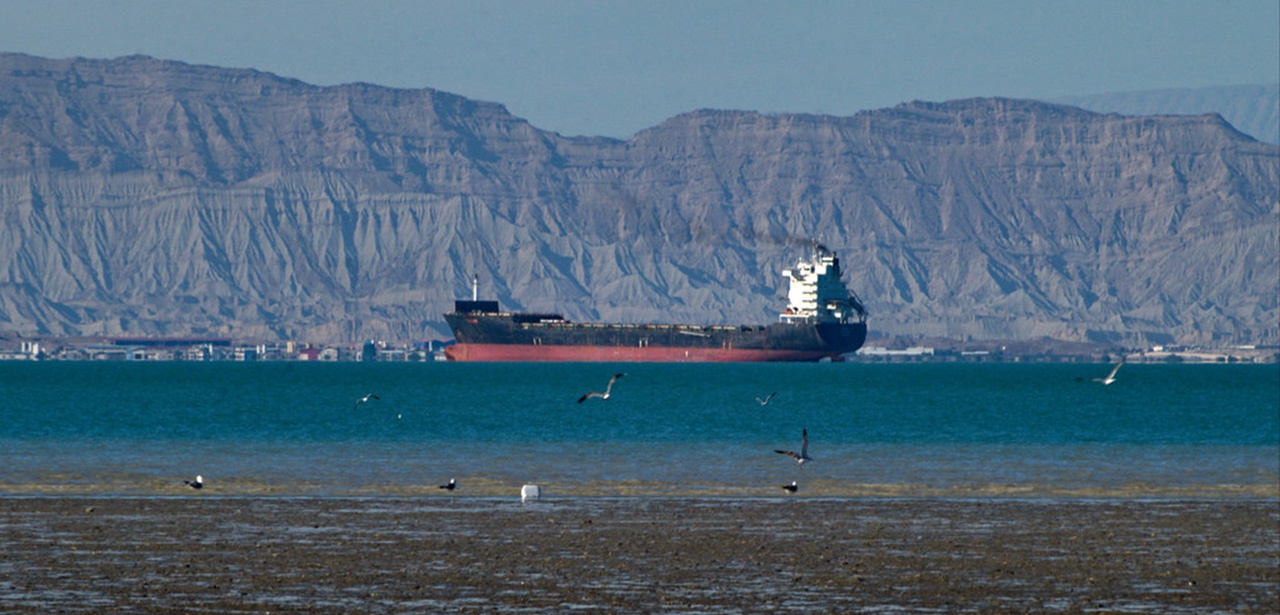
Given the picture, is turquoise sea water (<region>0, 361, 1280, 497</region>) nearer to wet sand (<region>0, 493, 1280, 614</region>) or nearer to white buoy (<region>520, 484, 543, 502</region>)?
white buoy (<region>520, 484, 543, 502</region>)

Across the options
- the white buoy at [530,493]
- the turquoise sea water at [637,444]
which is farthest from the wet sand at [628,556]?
the turquoise sea water at [637,444]

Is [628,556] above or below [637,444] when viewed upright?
below

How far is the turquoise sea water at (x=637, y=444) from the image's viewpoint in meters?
43.8

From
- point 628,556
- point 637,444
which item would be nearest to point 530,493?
point 628,556

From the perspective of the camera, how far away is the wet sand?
914 inches

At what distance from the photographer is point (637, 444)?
64.2 metres

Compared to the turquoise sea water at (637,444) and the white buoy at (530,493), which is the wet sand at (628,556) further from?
the turquoise sea water at (637,444)

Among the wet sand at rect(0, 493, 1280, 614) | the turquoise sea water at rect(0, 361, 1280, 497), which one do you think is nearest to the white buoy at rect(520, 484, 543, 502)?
the wet sand at rect(0, 493, 1280, 614)

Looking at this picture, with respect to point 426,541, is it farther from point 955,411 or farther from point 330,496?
point 955,411

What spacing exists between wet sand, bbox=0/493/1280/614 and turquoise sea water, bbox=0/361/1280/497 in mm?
5312

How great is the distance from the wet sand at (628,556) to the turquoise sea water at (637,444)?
17.4 ft

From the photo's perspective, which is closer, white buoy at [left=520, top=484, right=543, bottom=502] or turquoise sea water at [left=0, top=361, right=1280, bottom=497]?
→ white buoy at [left=520, top=484, right=543, bottom=502]

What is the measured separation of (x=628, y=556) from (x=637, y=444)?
36.6m

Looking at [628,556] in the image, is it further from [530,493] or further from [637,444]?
[637,444]
